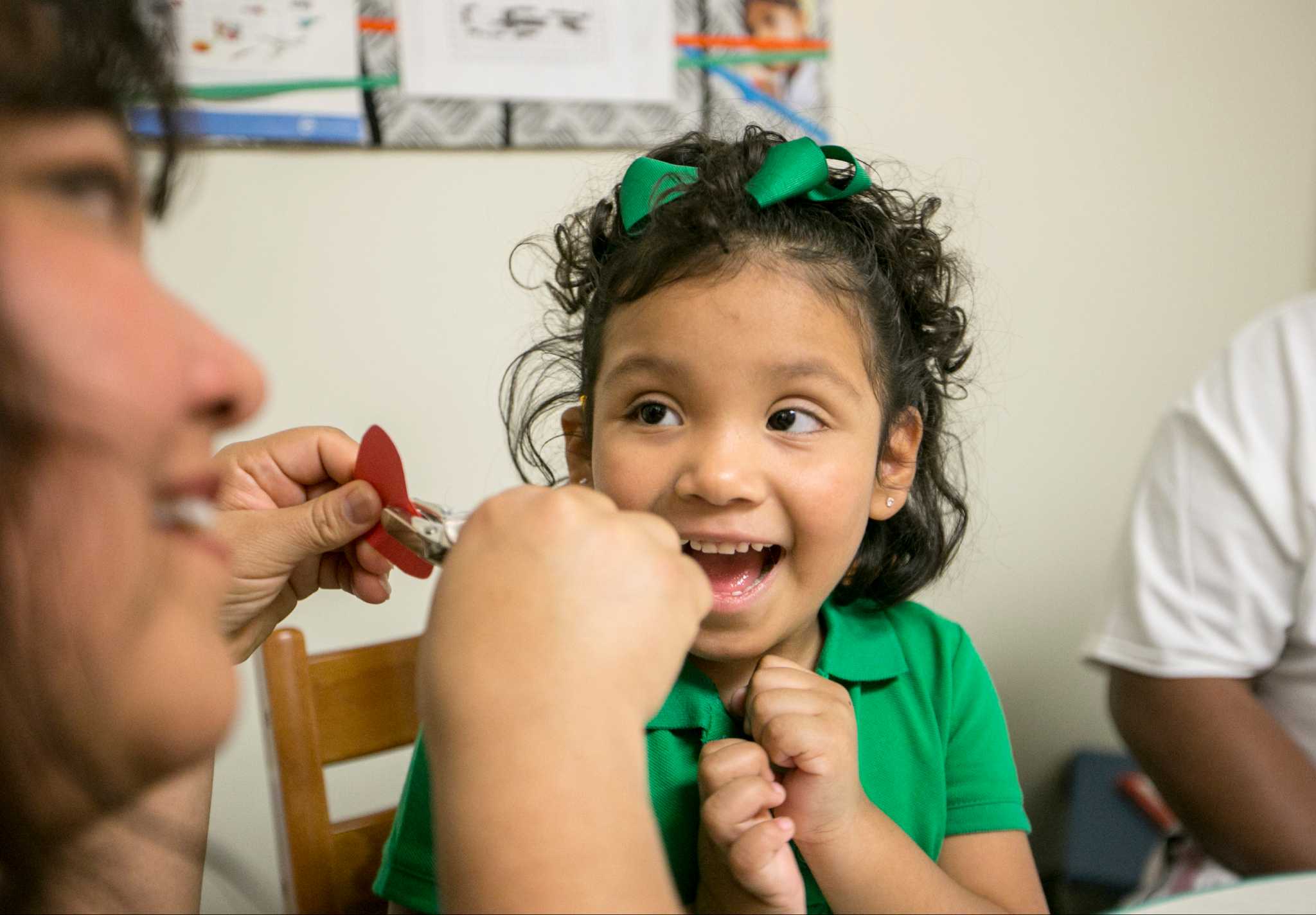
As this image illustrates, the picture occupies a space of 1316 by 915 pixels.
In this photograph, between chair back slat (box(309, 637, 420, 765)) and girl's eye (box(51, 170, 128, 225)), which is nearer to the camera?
girl's eye (box(51, 170, 128, 225))

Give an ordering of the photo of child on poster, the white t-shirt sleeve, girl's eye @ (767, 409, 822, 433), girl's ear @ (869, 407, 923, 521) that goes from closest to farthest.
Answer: girl's eye @ (767, 409, 822, 433), girl's ear @ (869, 407, 923, 521), the white t-shirt sleeve, the photo of child on poster

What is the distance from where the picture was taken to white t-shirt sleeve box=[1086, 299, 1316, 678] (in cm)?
100

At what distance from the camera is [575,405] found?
3.28 feet

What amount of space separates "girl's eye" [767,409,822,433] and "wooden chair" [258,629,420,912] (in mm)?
469

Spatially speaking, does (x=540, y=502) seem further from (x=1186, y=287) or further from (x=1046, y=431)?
(x=1186, y=287)

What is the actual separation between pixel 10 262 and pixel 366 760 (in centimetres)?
122

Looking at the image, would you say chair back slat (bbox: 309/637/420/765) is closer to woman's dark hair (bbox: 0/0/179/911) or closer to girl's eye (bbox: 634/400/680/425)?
girl's eye (bbox: 634/400/680/425)

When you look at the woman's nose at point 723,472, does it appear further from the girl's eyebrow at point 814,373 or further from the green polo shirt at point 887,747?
the green polo shirt at point 887,747

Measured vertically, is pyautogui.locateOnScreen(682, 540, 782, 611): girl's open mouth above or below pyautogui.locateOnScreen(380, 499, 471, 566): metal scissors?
below

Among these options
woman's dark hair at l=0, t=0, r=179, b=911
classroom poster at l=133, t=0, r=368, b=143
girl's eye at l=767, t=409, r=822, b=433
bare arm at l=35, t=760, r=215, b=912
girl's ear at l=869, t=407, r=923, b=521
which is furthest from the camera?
classroom poster at l=133, t=0, r=368, b=143

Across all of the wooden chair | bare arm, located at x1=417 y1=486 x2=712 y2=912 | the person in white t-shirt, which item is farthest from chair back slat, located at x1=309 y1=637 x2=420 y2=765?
the person in white t-shirt

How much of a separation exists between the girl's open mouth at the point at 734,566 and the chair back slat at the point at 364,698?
34 centimetres

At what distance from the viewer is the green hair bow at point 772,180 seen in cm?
Answer: 80

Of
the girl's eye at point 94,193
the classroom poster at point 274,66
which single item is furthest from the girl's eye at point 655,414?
the classroom poster at point 274,66
